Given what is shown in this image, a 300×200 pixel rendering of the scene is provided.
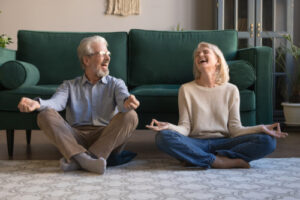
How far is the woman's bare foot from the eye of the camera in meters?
2.36

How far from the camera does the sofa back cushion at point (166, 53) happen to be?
134 inches

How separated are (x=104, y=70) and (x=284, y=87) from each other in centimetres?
296

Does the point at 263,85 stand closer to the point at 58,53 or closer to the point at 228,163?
the point at 228,163

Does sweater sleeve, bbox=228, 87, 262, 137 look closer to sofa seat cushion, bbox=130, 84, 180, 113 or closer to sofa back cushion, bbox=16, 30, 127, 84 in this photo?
sofa seat cushion, bbox=130, 84, 180, 113

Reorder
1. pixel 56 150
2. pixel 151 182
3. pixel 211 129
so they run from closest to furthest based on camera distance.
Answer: pixel 151 182 → pixel 211 129 → pixel 56 150

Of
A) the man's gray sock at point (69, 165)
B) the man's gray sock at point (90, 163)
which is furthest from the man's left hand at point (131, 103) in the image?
the man's gray sock at point (69, 165)

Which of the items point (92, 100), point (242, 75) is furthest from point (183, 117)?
point (242, 75)

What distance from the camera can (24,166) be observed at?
2463 millimetres

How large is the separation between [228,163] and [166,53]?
135 centimetres

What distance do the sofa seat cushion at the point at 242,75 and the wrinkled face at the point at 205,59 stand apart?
14.2 inches

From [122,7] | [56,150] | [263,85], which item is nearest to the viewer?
[263,85]

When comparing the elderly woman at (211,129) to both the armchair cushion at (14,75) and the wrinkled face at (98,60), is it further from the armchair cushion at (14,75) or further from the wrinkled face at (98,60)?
the armchair cushion at (14,75)

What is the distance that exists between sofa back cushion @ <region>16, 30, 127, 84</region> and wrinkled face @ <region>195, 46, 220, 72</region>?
1.00m

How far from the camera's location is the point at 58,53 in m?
3.43
